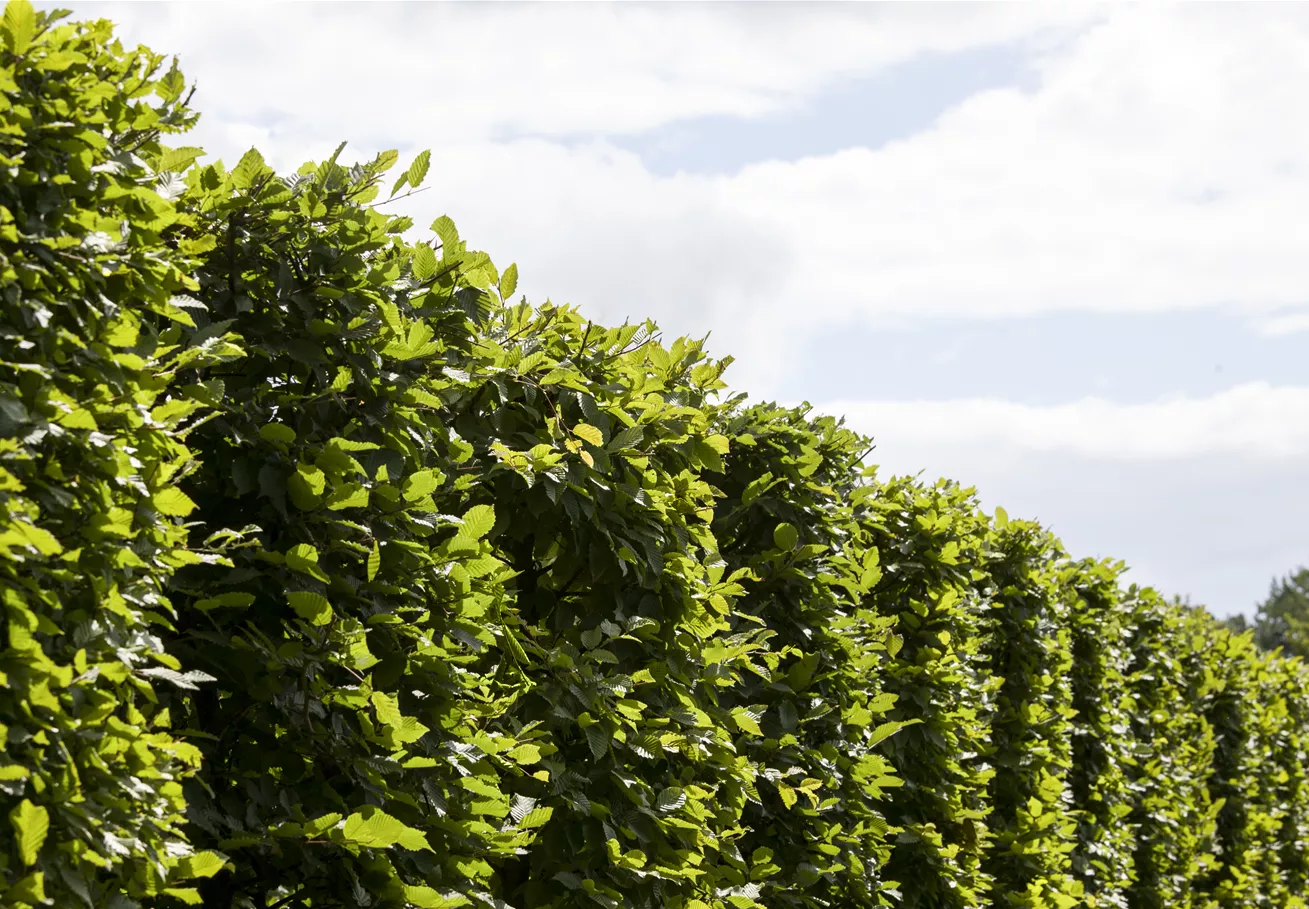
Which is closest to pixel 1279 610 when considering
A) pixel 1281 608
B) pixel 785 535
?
pixel 1281 608

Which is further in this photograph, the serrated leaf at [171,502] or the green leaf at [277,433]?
the green leaf at [277,433]

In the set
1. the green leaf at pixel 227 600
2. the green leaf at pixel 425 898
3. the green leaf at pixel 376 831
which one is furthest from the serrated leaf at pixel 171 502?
the green leaf at pixel 425 898

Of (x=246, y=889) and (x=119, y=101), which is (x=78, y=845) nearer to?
(x=246, y=889)

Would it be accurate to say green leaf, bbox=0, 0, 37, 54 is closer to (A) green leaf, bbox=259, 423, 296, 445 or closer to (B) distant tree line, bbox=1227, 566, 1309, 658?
(A) green leaf, bbox=259, 423, 296, 445

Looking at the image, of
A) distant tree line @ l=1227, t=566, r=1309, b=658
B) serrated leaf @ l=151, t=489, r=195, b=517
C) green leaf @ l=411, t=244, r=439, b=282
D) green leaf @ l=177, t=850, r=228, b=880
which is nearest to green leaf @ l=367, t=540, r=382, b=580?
serrated leaf @ l=151, t=489, r=195, b=517

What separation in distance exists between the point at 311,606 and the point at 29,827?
3.22 feet

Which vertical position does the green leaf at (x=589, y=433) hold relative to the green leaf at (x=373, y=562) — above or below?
above

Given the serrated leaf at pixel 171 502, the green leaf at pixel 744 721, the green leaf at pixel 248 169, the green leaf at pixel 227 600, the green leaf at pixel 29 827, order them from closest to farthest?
1. the green leaf at pixel 29 827
2. the serrated leaf at pixel 171 502
3. the green leaf at pixel 227 600
4. the green leaf at pixel 248 169
5. the green leaf at pixel 744 721

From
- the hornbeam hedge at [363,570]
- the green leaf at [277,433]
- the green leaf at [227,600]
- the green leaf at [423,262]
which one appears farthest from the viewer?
the green leaf at [423,262]

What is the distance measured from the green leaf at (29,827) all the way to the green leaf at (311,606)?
3.01 feet

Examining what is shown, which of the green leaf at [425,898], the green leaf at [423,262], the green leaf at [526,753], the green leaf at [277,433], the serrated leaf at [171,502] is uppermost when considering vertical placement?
the green leaf at [423,262]

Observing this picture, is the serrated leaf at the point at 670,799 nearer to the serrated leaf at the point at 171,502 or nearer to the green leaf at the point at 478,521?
the green leaf at the point at 478,521

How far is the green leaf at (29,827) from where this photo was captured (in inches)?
103

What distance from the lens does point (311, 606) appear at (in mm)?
3449
